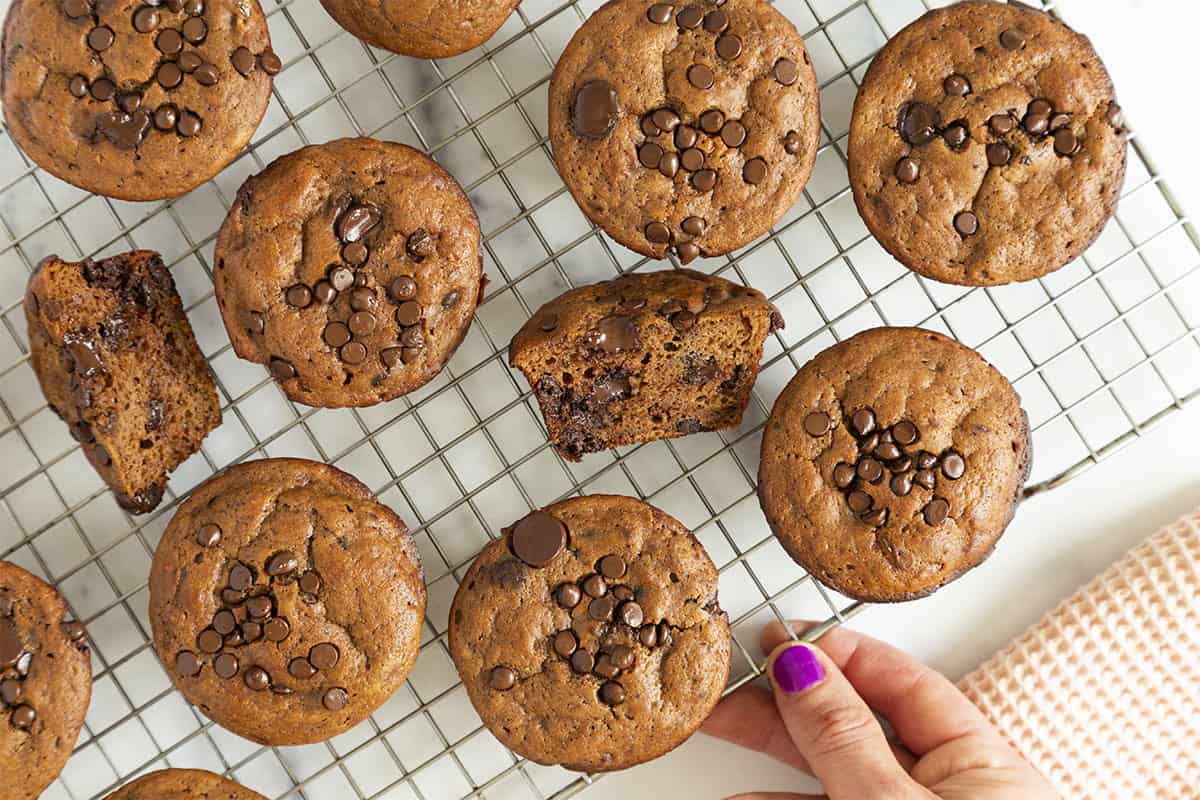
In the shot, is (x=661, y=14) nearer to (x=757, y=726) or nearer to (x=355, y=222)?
(x=355, y=222)

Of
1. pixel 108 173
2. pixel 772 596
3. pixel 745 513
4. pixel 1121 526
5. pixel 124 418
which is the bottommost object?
pixel 1121 526

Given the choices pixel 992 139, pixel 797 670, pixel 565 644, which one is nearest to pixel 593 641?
pixel 565 644

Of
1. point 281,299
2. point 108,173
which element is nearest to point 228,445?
point 281,299

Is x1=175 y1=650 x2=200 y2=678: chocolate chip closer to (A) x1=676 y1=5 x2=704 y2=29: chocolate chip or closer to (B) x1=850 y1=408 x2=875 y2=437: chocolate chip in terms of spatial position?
(B) x1=850 y1=408 x2=875 y2=437: chocolate chip

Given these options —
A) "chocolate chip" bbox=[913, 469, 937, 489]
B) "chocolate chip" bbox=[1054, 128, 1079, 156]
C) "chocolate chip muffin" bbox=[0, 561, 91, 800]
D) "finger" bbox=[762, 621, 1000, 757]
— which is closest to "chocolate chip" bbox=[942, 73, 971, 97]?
"chocolate chip" bbox=[1054, 128, 1079, 156]

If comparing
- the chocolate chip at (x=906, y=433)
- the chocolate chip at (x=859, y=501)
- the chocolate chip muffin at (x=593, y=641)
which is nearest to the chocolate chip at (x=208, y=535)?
the chocolate chip muffin at (x=593, y=641)

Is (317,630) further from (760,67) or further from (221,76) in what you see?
(760,67)
